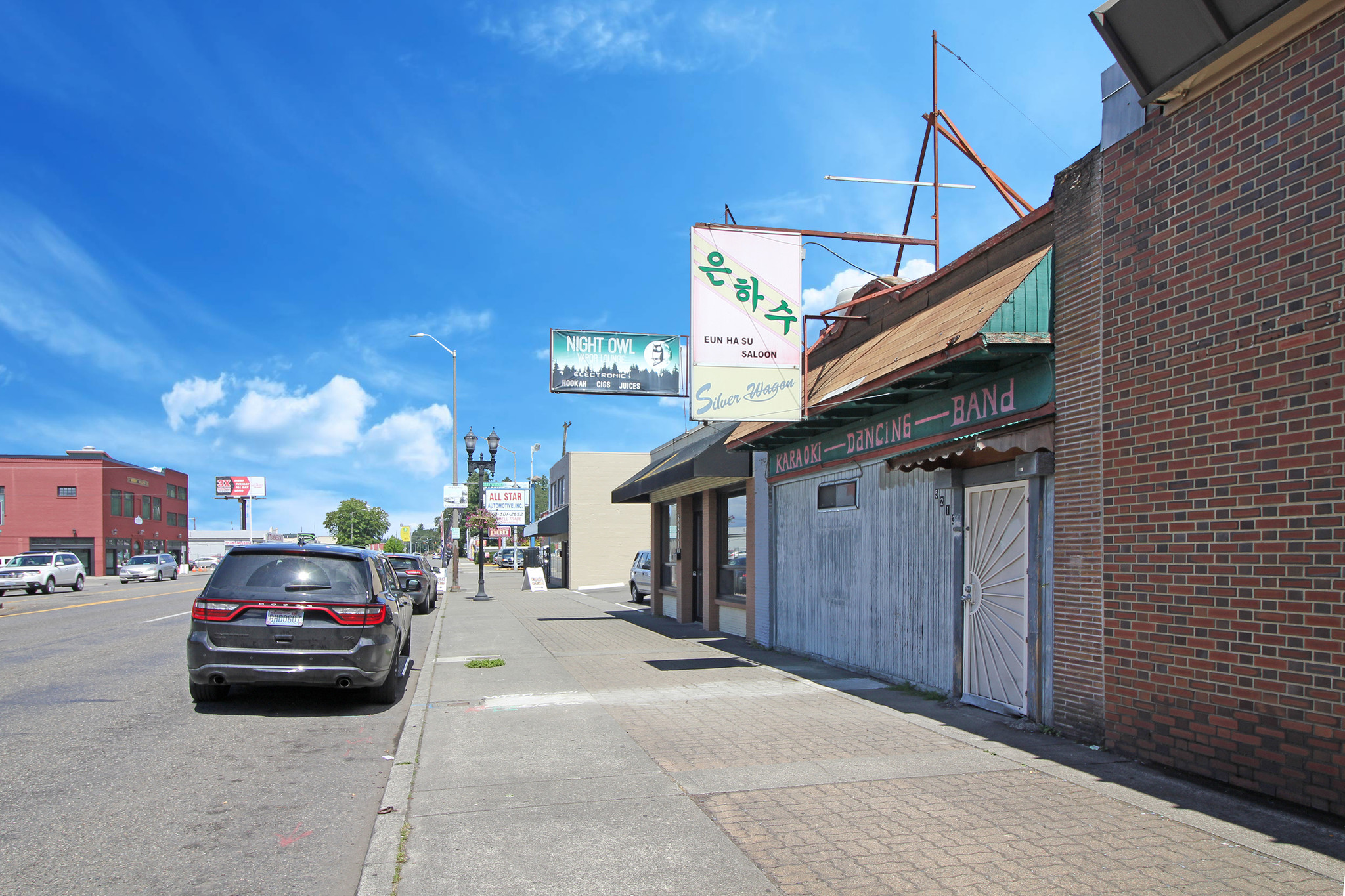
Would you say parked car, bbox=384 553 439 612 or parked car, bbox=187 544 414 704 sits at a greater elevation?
parked car, bbox=187 544 414 704

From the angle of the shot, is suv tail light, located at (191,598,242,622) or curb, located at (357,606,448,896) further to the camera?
suv tail light, located at (191,598,242,622)

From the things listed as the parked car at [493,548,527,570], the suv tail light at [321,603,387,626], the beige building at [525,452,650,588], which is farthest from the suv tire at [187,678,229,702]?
the parked car at [493,548,527,570]

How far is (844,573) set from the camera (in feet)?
38.9

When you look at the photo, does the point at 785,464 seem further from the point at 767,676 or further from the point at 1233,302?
the point at 1233,302

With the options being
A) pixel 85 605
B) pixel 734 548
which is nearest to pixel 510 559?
pixel 85 605

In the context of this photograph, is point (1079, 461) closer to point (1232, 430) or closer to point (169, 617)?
point (1232, 430)

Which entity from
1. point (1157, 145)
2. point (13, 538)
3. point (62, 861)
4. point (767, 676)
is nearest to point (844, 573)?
point (767, 676)

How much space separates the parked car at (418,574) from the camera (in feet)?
79.4

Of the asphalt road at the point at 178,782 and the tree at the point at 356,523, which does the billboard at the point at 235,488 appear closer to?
the tree at the point at 356,523

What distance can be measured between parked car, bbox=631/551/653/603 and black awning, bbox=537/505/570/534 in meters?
11.3

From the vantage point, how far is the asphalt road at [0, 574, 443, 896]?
14.5ft

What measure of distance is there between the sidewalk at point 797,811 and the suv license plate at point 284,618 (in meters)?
1.50

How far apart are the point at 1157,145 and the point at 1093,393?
1.91m

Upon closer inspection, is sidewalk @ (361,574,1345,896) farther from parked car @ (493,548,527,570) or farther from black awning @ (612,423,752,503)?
parked car @ (493,548,527,570)
